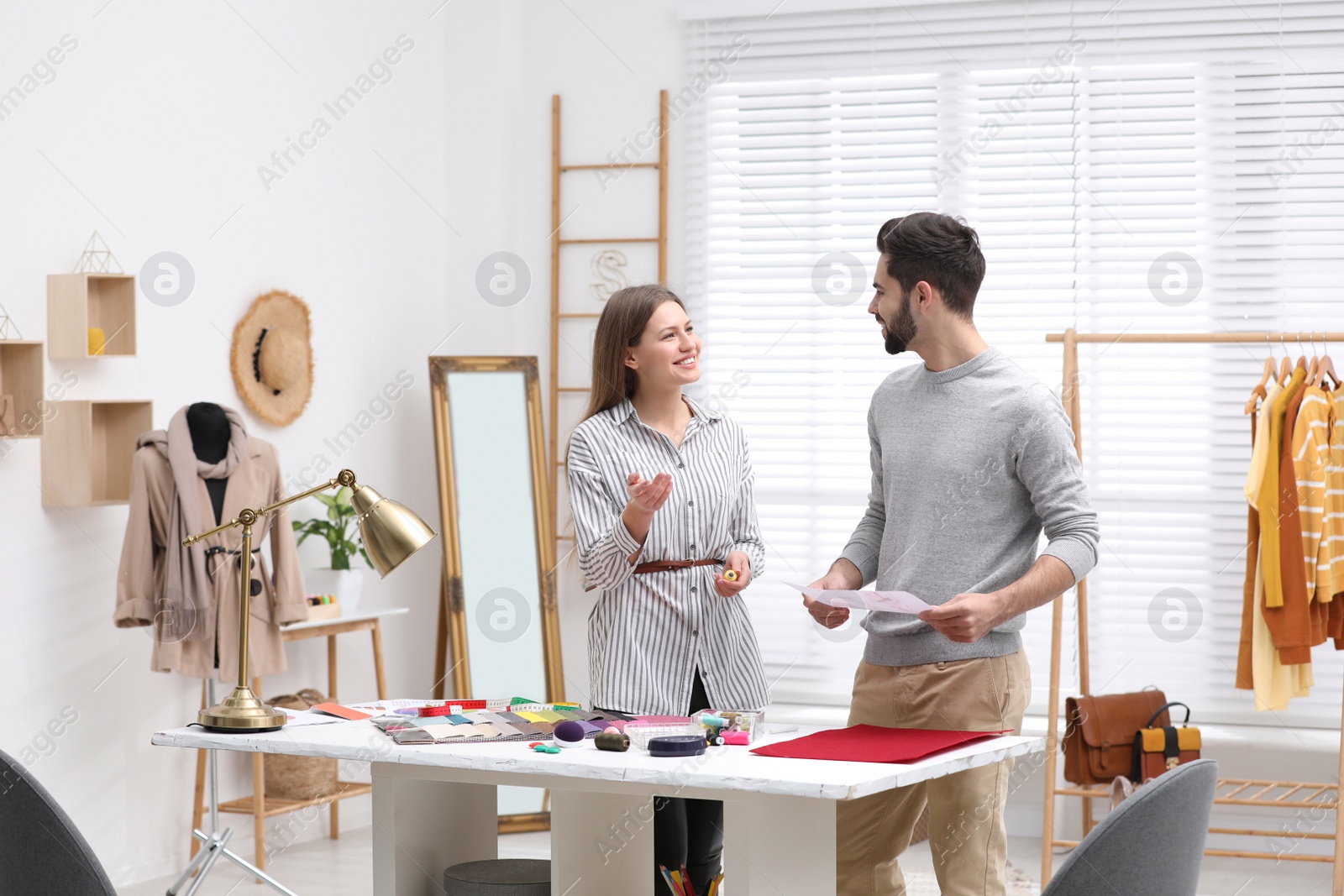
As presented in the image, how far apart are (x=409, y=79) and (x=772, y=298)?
1690mm

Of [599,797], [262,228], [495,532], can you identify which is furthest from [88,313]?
[599,797]

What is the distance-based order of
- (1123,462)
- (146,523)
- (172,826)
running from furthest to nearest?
(1123,462) < (172,826) < (146,523)

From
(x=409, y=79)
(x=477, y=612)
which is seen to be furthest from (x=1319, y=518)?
(x=409, y=79)

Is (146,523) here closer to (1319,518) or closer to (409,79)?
(409,79)

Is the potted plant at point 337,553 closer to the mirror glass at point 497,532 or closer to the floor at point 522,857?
the mirror glass at point 497,532

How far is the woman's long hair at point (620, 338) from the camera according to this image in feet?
9.09

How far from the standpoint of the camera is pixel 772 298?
5285mm

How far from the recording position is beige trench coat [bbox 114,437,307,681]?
374 cm

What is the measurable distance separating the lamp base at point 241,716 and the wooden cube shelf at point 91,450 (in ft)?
5.55

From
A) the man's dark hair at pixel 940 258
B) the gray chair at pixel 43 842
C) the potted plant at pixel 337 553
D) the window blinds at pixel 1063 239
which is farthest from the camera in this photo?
the window blinds at pixel 1063 239

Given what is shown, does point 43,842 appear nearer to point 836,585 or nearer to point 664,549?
point 664,549

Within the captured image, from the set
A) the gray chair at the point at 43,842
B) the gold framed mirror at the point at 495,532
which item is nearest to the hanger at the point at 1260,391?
the gold framed mirror at the point at 495,532

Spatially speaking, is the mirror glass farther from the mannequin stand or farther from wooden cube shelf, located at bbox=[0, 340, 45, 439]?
wooden cube shelf, located at bbox=[0, 340, 45, 439]

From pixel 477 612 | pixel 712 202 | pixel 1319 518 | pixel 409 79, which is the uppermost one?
pixel 409 79
